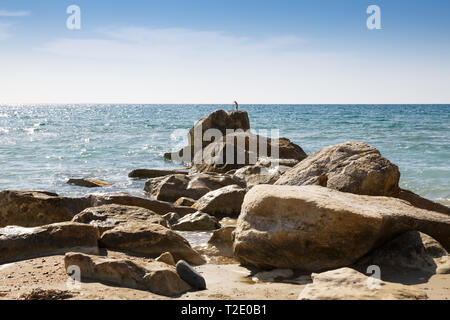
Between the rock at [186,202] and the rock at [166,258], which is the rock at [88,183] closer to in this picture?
the rock at [186,202]

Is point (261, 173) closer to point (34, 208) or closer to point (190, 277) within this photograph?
point (34, 208)

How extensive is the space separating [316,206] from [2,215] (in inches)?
227

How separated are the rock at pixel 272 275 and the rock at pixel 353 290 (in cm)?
107

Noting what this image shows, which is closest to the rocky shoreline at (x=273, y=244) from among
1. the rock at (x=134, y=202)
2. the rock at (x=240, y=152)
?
the rock at (x=134, y=202)

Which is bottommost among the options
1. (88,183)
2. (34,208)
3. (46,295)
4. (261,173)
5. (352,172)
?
(88,183)

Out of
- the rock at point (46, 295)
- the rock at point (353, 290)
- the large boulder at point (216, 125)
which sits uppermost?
the large boulder at point (216, 125)

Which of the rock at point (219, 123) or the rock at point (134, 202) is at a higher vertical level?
the rock at point (219, 123)

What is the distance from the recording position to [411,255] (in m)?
5.06

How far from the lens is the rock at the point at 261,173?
10.5 m

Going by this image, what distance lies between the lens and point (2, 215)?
8203 mm

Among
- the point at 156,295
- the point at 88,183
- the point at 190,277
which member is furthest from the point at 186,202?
the point at 156,295

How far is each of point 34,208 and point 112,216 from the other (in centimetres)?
214
